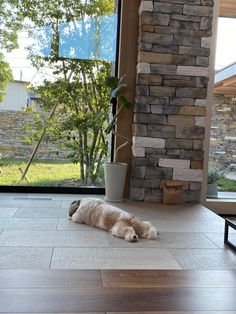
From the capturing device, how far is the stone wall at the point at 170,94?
148 inches

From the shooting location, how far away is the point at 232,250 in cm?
236

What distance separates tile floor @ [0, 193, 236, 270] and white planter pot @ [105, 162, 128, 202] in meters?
0.36

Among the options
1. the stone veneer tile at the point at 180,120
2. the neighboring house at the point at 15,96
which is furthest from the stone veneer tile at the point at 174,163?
the neighboring house at the point at 15,96

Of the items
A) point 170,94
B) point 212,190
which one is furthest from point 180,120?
point 212,190

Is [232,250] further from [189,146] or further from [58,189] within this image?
[58,189]

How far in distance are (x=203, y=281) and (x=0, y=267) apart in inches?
41.4

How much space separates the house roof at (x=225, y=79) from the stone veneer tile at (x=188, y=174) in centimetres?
96

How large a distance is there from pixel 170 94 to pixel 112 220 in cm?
169

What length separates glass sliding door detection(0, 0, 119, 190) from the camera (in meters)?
4.07

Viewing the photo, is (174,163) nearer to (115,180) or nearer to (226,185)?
(115,180)

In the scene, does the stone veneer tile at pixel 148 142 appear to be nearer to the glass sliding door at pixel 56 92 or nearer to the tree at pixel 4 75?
the glass sliding door at pixel 56 92

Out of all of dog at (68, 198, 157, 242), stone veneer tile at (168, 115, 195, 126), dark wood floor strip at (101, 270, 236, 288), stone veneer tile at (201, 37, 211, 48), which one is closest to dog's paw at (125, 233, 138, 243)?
dog at (68, 198, 157, 242)

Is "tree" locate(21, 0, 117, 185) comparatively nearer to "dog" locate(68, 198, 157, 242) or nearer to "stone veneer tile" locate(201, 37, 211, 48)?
"stone veneer tile" locate(201, 37, 211, 48)

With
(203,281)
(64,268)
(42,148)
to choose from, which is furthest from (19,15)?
(203,281)
